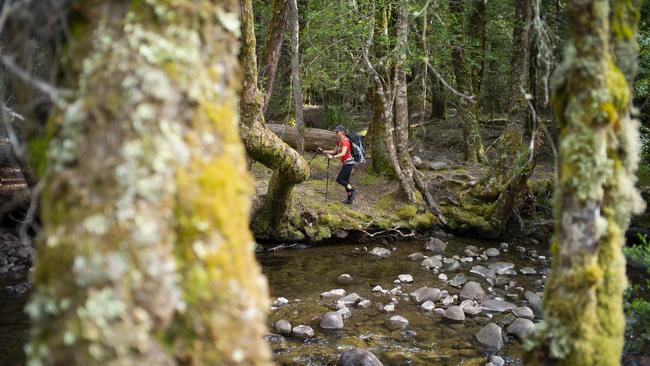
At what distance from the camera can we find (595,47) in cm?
306

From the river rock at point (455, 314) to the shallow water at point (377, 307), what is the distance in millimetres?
96

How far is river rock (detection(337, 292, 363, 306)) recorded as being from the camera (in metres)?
8.54

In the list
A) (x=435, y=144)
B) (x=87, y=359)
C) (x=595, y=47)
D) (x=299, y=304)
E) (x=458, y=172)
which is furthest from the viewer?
(x=435, y=144)

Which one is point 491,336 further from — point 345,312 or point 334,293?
point 334,293

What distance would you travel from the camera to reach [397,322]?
7.76m

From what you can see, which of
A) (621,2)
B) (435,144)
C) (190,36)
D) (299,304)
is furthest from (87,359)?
(435,144)

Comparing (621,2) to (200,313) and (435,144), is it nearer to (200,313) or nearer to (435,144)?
(200,313)

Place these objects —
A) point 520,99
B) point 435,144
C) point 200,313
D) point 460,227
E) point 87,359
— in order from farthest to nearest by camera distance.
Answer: point 435,144
point 460,227
point 520,99
point 200,313
point 87,359

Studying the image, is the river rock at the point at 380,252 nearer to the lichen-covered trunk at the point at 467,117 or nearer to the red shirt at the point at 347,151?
the red shirt at the point at 347,151

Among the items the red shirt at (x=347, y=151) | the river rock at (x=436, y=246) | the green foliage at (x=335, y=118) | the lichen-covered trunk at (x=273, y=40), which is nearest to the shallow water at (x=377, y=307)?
the river rock at (x=436, y=246)

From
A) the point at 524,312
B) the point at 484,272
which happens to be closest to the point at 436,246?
the point at 484,272

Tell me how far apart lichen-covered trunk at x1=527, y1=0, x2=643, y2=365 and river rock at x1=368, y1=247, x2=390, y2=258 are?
27.2 ft

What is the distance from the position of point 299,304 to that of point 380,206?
5.13 m

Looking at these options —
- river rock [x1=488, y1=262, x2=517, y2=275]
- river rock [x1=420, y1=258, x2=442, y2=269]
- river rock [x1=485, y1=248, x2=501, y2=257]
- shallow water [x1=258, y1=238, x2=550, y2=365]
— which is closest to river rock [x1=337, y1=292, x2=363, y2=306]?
shallow water [x1=258, y1=238, x2=550, y2=365]
